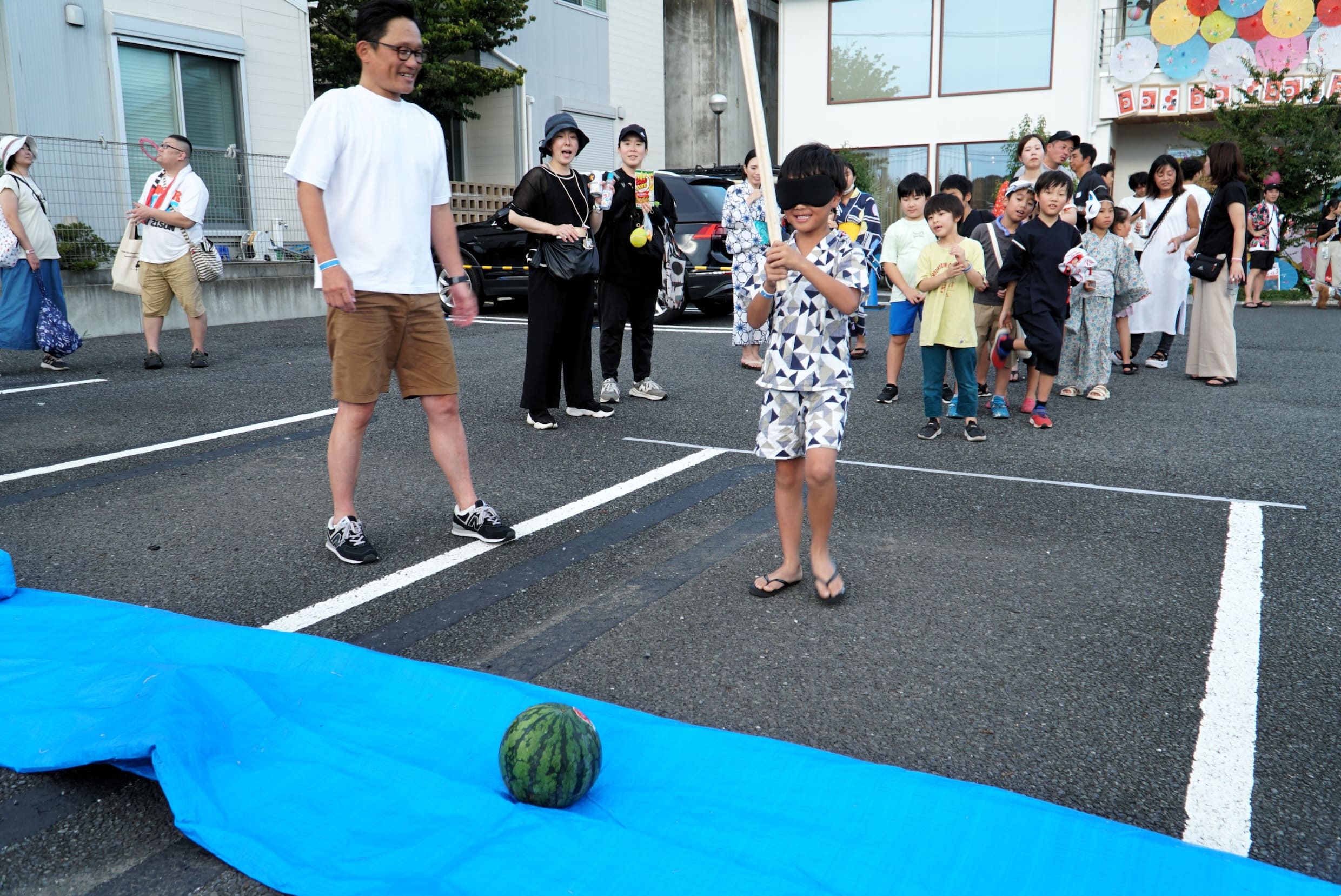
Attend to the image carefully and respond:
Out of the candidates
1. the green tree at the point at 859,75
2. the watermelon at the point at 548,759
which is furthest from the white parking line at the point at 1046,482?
the green tree at the point at 859,75

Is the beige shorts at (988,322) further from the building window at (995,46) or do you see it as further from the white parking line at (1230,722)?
the building window at (995,46)

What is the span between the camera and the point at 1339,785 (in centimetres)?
251

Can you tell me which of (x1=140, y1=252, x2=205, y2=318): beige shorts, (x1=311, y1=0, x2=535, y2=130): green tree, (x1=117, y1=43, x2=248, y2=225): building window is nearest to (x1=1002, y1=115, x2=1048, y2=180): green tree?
(x1=311, y1=0, x2=535, y2=130): green tree

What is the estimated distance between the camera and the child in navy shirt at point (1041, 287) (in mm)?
6820

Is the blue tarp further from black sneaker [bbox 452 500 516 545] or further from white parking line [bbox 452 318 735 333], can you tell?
white parking line [bbox 452 318 735 333]

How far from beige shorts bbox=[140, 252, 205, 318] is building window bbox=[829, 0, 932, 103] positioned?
67.5 feet

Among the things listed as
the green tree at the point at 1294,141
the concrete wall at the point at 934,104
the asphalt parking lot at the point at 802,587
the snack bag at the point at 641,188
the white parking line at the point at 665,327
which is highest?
the concrete wall at the point at 934,104

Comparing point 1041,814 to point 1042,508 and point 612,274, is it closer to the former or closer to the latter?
point 1042,508

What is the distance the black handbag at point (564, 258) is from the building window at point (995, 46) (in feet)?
69.1

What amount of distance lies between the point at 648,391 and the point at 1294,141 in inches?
670

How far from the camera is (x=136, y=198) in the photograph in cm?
1298

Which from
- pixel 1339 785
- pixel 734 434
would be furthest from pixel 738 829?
pixel 734 434

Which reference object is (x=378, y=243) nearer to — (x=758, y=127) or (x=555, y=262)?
(x=758, y=127)

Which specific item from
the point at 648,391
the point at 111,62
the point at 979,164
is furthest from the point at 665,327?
the point at 979,164
